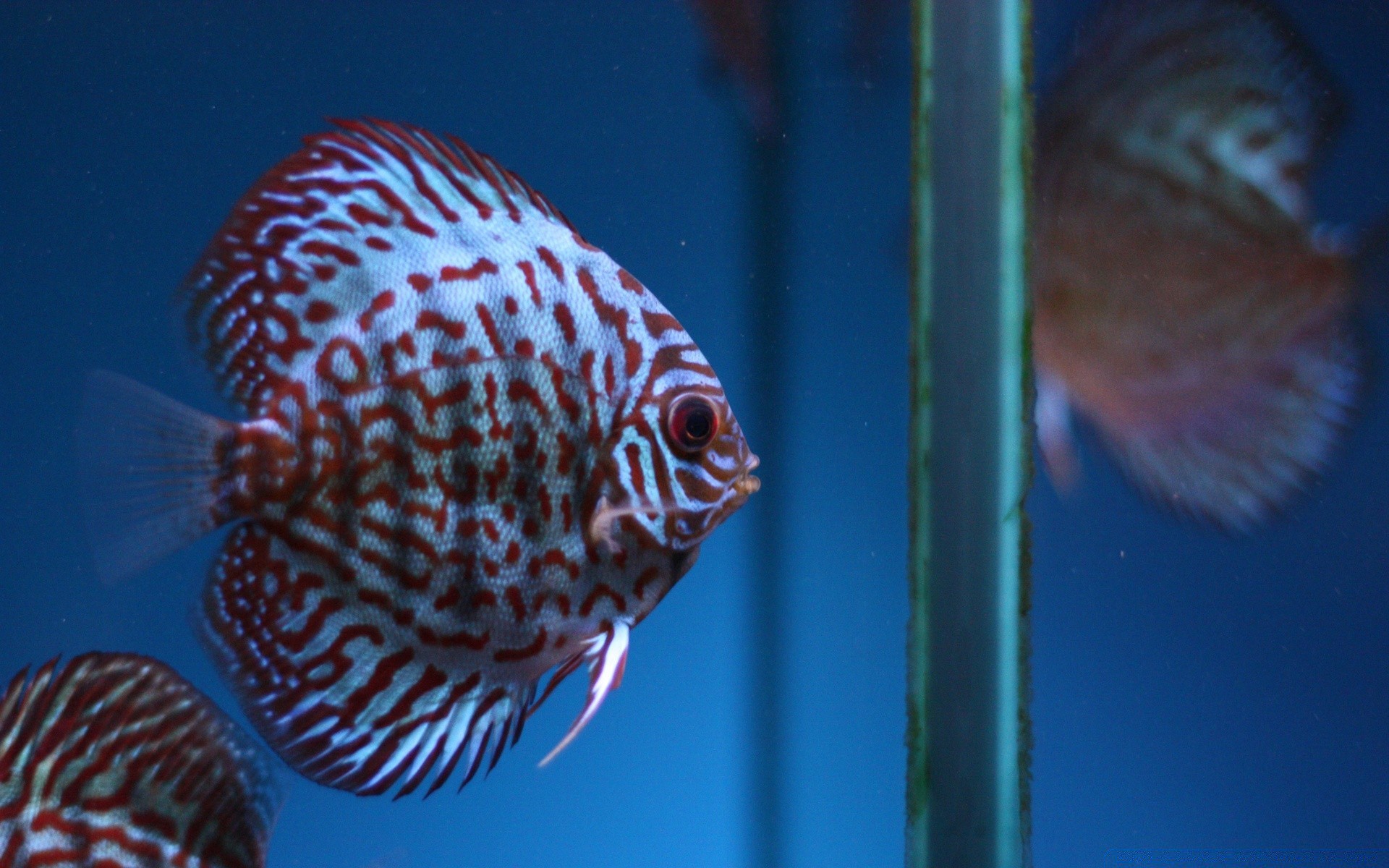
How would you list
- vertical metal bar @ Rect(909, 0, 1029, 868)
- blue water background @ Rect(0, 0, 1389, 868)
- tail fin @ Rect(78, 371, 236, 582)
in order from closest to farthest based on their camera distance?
tail fin @ Rect(78, 371, 236, 582) → vertical metal bar @ Rect(909, 0, 1029, 868) → blue water background @ Rect(0, 0, 1389, 868)

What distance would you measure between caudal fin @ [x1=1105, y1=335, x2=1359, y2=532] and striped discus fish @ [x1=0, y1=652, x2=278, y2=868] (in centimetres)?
90

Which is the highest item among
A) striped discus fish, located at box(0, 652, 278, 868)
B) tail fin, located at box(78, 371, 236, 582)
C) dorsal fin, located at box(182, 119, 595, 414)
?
dorsal fin, located at box(182, 119, 595, 414)

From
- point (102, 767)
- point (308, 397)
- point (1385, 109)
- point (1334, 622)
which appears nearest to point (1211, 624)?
point (1334, 622)

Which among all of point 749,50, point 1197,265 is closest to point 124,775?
point 749,50

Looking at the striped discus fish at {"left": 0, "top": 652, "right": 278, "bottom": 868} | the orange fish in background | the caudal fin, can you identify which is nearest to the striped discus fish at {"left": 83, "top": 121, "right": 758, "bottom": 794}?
the striped discus fish at {"left": 0, "top": 652, "right": 278, "bottom": 868}

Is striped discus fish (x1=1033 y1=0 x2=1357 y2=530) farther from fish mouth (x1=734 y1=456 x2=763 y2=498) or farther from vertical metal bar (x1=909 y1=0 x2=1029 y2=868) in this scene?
fish mouth (x1=734 y1=456 x2=763 y2=498)

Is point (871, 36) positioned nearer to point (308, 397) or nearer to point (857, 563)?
point (857, 563)

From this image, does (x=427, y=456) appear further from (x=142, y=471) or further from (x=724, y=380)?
(x=724, y=380)

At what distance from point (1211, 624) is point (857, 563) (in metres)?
0.35

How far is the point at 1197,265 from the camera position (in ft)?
3.05

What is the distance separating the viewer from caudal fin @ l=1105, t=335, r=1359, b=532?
943 mm

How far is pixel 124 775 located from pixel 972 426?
76 centimetres

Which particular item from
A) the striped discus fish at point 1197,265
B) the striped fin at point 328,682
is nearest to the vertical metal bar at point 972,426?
the striped discus fish at point 1197,265

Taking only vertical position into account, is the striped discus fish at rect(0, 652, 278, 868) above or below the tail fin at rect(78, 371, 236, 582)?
below
